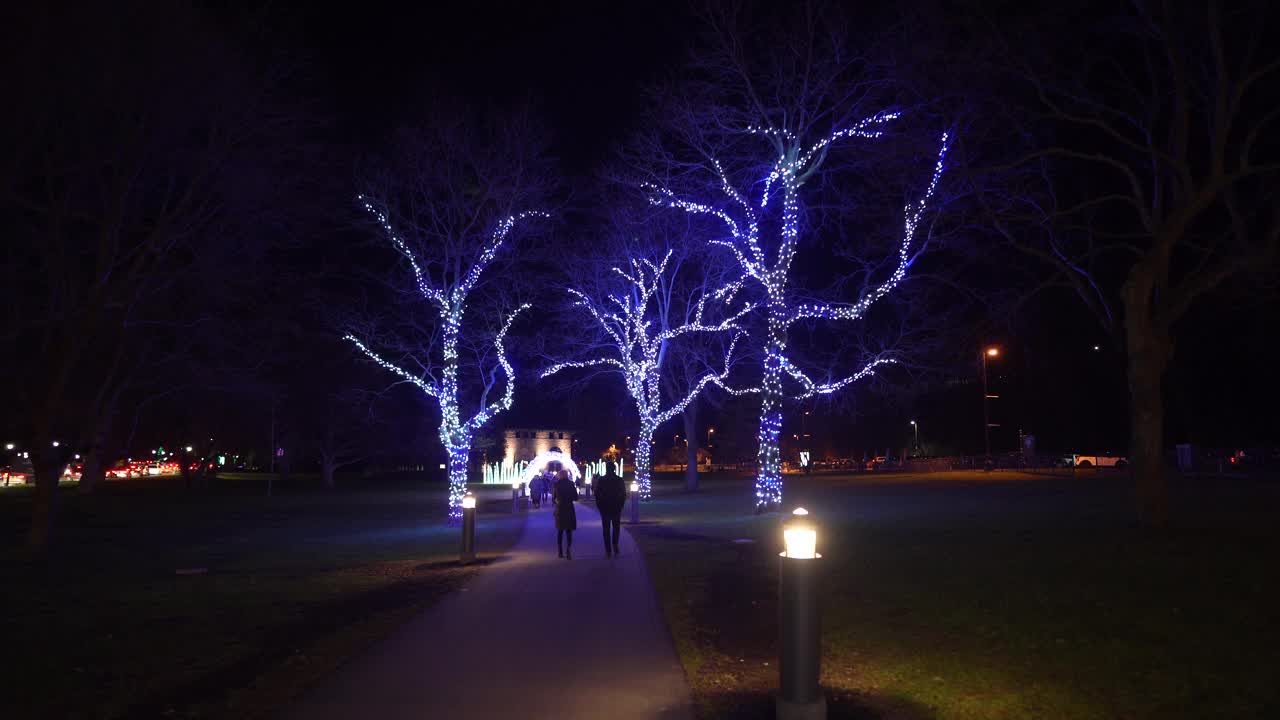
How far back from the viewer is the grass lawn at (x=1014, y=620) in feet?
20.4

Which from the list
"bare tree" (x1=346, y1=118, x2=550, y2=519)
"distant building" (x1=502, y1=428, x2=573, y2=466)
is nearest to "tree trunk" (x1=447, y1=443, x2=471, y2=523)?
"bare tree" (x1=346, y1=118, x2=550, y2=519)

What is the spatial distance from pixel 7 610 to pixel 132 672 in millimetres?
4792

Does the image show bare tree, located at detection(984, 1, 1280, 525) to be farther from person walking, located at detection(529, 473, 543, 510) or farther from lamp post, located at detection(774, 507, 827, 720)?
person walking, located at detection(529, 473, 543, 510)

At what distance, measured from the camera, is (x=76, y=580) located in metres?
14.1

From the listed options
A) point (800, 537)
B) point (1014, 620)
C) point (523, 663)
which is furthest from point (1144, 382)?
point (523, 663)

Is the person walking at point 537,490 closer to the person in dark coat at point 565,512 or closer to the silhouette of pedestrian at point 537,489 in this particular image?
the silhouette of pedestrian at point 537,489

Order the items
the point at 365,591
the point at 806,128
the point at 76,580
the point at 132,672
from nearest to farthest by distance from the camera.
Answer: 1. the point at 132,672
2. the point at 365,591
3. the point at 76,580
4. the point at 806,128

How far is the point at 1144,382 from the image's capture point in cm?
1403

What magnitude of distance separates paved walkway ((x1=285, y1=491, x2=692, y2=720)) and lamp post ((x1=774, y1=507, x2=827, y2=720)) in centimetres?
80

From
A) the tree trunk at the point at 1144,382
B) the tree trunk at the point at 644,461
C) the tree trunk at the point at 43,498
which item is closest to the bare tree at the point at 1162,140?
the tree trunk at the point at 1144,382

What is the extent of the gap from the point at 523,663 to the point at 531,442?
103614mm

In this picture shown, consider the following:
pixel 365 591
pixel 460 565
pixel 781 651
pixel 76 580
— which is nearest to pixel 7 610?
pixel 76 580

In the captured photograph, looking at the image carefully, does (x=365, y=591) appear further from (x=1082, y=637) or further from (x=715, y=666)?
(x=1082, y=637)

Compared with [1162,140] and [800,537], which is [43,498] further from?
[1162,140]
